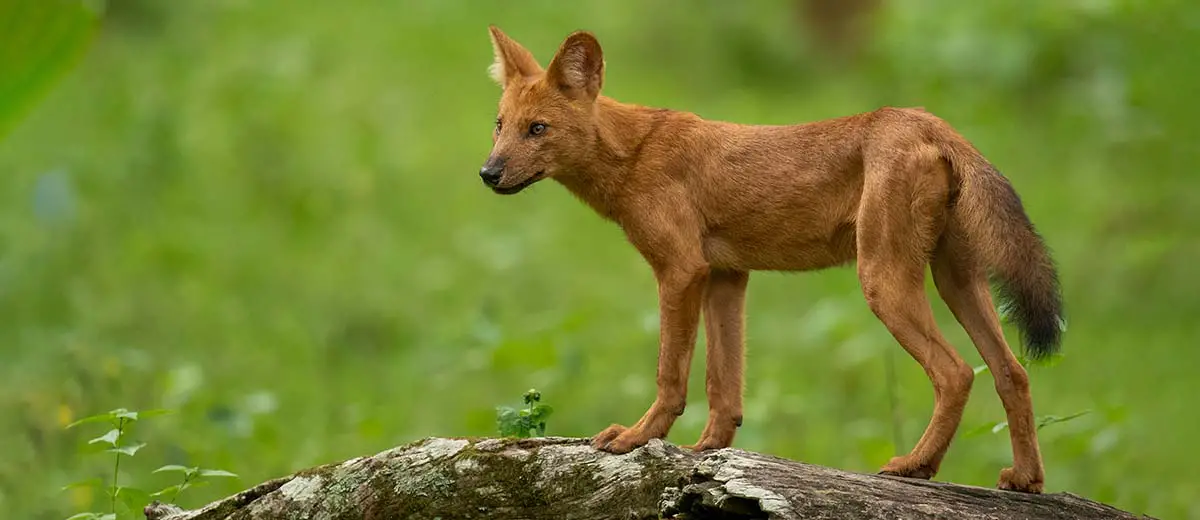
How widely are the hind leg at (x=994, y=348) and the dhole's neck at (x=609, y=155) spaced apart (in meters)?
1.47

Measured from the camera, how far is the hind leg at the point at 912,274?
19.5ft

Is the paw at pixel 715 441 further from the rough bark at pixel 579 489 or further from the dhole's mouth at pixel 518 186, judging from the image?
the dhole's mouth at pixel 518 186

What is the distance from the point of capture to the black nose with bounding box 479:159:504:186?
6.50 meters

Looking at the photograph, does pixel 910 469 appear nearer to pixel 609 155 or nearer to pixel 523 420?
pixel 523 420

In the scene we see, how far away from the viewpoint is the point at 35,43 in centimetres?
521

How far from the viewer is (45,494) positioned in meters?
8.56

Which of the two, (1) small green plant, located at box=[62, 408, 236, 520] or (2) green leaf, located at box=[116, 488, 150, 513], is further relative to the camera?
(2) green leaf, located at box=[116, 488, 150, 513]

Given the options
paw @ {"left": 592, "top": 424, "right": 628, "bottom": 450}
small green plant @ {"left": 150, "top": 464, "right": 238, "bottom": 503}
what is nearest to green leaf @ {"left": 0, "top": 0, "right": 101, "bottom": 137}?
small green plant @ {"left": 150, "top": 464, "right": 238, "bottom": 503}

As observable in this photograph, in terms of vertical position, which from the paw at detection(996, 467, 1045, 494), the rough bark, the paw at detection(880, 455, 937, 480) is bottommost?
the rough bark

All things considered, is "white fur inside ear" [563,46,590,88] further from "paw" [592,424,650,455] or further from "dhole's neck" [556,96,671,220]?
"paw" [592,424,650,455]

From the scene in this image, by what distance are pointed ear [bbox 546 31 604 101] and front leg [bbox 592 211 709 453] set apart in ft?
2.92

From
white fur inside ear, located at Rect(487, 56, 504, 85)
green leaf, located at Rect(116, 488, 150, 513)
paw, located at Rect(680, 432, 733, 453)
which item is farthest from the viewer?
white fur inside ear, located at Rect(487, 56, 504, 85)

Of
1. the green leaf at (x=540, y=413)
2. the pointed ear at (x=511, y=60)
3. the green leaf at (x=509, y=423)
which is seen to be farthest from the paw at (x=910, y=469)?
the pointed ear at (x=511, y=60)

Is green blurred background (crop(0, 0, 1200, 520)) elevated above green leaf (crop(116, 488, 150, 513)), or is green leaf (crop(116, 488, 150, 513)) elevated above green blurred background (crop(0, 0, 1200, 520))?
green blurred background (crop(0, 0, 1200, 520))
